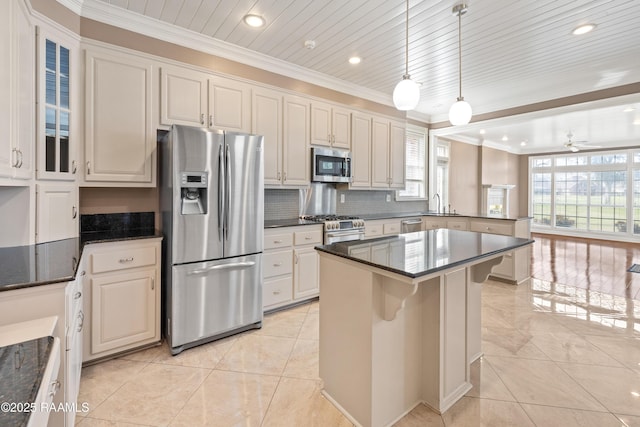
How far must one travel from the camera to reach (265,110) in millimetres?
3449

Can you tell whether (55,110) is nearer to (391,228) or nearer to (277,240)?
(277,240)

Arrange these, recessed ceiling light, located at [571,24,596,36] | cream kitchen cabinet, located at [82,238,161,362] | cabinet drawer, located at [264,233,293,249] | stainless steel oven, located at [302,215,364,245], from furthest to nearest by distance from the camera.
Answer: stainless steel oven, located at [302,215,364,245] → cabinet drawer, located at [264,233,293,249] → recessed ceiling light, located at [571,24,596,36] → cream kitchen cabinet, located at [82,238,161,362]

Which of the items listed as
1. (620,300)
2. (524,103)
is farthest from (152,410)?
(524,103)

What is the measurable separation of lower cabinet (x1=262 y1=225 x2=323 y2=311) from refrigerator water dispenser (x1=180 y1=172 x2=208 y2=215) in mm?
794

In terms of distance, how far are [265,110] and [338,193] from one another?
1.64 metres

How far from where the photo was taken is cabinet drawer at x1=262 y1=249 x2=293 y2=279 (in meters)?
3.19

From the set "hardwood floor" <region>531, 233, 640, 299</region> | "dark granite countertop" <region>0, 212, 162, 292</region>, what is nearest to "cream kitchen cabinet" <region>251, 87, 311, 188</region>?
"dark granite countertop" <region>0, 212, 162, 292</region>

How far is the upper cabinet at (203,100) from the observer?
111 inches

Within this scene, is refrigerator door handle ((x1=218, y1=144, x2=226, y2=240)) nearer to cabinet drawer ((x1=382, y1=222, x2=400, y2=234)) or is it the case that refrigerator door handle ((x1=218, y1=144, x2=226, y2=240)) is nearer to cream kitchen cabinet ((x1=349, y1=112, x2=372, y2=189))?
cream kitchen cabinet ((x1=349, y1=112, x2=372, y2=189))

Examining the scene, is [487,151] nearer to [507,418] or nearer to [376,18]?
[376,18]

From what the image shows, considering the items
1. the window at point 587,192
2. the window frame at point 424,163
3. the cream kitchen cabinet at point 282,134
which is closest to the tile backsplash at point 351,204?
the window frame at point 424,163

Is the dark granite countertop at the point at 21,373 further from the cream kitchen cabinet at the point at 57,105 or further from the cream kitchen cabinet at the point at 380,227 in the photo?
the cream kitchen cabinet at the point at 380,227

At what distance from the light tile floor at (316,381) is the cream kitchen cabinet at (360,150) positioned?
2218 mm

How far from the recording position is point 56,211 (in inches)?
86.0
